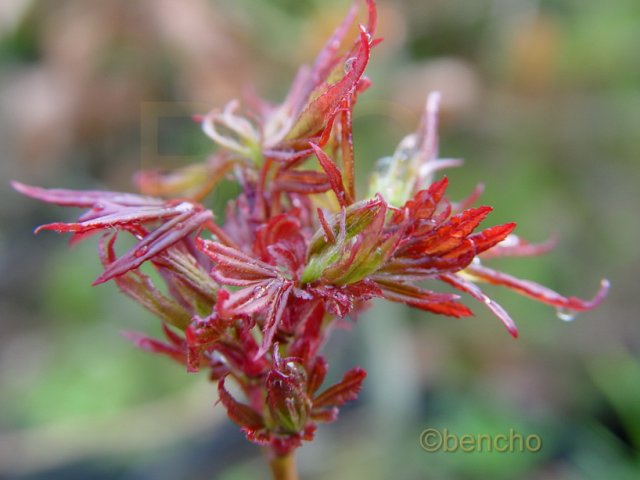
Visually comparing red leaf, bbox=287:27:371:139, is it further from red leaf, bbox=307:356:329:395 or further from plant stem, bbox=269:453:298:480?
plant stem, bbox=269:453:298:480

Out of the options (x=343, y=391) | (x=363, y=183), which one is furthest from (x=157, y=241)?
(x=363, y=183)

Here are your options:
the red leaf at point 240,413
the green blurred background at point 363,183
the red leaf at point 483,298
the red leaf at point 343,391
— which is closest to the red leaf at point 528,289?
the red leaf at point 483,298

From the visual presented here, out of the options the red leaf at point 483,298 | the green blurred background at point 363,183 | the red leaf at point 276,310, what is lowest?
the green blurred background at point 363,183

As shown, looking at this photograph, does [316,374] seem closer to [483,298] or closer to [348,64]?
[483,298]

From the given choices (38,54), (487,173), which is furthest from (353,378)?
(38,54)

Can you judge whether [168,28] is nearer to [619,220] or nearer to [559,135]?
[559,135]

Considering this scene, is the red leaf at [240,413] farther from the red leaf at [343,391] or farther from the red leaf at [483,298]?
the red leaf at [483,298]
